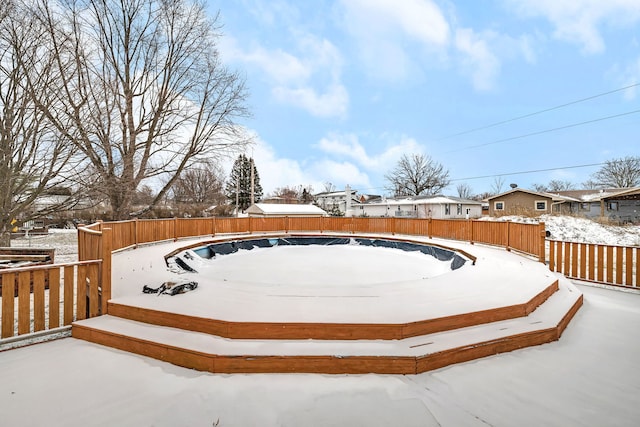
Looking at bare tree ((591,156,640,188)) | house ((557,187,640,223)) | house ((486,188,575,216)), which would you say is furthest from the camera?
bare tree ((591,156,640,188))

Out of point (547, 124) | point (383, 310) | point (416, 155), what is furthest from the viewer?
point (416, 155)

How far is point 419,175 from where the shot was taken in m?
37.5

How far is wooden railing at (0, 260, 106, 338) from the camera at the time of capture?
2844 millimetres

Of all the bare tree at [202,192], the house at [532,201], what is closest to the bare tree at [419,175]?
the house at [532,201]

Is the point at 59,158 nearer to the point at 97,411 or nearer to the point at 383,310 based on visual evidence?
the point at 97,411

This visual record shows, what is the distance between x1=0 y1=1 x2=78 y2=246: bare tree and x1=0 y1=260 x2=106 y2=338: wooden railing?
3.95 meters

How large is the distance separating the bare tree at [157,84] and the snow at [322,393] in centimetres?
823

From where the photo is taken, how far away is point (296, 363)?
7.87ft

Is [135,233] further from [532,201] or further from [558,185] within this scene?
[558,185]

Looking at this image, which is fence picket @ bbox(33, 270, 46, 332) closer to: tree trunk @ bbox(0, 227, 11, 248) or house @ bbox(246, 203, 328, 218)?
tree trunk @ bbox(0, 227, 11, 248)

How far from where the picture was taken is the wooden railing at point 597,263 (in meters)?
4.93

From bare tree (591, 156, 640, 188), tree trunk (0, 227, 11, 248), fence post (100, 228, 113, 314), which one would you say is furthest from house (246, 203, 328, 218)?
bare tree (591, 156, 640, 188)

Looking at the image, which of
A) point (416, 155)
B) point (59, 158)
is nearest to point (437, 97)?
point (416, 155)

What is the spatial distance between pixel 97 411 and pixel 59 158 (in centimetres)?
653
